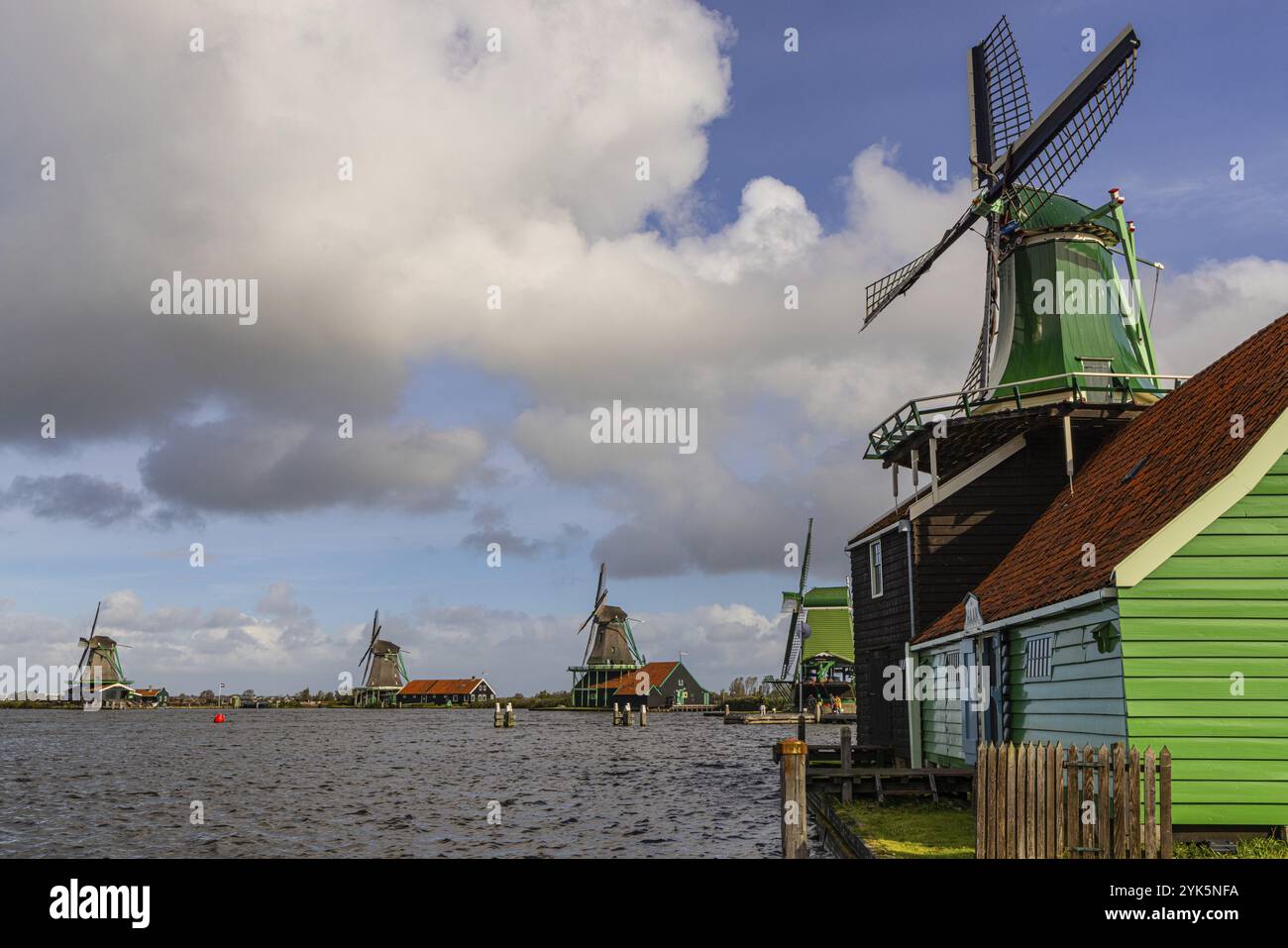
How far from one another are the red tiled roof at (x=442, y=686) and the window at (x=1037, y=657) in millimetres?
140632

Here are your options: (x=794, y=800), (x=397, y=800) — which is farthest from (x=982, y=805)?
(x=397, y=800)

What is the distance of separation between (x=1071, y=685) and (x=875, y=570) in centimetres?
1366

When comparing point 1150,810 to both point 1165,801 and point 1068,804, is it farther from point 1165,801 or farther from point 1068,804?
point 1068,804

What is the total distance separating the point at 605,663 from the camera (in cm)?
12062

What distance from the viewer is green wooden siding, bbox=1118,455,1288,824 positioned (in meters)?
12.7

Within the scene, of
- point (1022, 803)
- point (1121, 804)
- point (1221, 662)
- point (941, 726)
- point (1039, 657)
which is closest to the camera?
point (1121, 804)

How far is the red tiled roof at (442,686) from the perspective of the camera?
152500mm

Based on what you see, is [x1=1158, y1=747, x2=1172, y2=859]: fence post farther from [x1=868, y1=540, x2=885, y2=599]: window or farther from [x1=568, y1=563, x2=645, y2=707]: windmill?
[x1=568, y1=563, x2=645, y2=707]: windmill

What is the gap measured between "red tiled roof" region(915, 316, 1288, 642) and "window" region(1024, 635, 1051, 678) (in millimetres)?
573

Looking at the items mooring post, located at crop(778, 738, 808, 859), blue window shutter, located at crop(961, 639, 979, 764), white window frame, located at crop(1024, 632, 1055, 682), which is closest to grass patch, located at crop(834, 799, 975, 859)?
blue window shutter, located at crop(961, 639, 979, 764)

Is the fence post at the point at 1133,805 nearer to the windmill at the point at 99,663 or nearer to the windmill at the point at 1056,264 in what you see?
the windmill at the point at 1056,264

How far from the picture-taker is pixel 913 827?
1659 cm
